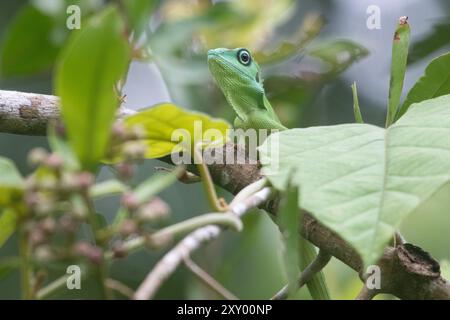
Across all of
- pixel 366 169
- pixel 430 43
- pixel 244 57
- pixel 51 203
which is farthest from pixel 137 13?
pixel 51 203

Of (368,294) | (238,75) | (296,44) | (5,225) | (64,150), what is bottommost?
(368,294)

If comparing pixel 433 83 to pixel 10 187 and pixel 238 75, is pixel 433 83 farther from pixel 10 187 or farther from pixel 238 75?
pixel 238 75

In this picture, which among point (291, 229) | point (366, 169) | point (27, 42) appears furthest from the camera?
point (27, 42)

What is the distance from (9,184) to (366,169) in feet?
1.66

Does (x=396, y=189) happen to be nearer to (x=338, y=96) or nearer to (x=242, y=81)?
(x=242, y=81)

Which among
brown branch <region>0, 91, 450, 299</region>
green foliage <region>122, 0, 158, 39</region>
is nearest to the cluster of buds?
brown branch <region>0, 91, 450, 299</region>

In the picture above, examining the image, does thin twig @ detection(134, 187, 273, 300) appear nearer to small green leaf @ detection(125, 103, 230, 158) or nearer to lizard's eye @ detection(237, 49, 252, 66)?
small green leaf @ detection(125, 103, 230, 158)

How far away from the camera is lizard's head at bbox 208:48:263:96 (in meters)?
2.92

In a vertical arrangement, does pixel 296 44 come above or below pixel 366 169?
above

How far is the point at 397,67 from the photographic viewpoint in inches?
59.5

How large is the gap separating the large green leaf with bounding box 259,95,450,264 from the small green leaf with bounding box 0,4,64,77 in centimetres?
127

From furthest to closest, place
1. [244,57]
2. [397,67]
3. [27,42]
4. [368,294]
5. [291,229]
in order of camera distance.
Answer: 1. [244,57]
2. [27,42]
3. [397,67]
4. [368,294]
5. [291,229]

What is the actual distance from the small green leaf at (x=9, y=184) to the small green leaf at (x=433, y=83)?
0.95 m
